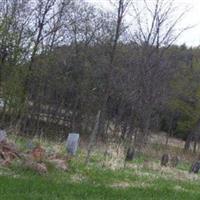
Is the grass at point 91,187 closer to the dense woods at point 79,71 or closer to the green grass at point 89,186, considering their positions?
the green grass at point 89,186

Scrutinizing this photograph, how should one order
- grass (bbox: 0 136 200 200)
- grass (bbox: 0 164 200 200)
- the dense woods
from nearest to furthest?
grass (bbox: 0 164 200 200) < grass (bbox: 0 136 200 200) < the dense woods

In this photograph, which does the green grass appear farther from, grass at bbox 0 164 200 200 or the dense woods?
the dense woods

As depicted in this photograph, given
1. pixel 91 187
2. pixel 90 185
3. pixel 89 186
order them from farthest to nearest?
pixel 90 185 → pixel 89 186 → pixel 91 187

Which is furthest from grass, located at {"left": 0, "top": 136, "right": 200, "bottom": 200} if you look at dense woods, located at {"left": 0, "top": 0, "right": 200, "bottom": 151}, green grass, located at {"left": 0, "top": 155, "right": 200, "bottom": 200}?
dense woods, located at {"left": 0, "top": 0, "right": 200, "bottom": 151}

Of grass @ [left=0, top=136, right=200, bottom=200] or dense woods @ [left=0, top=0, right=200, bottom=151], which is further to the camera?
dense woods @ [left=0, top=0, right=200, bottom=151]

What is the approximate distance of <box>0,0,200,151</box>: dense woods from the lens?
3052 centimetres

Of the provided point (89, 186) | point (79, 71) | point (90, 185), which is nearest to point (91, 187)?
point (89, 186)

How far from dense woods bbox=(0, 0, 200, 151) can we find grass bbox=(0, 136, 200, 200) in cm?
1261

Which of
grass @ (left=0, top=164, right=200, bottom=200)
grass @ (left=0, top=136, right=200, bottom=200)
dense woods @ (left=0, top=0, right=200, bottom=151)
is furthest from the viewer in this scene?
dense woods @ (left=0, top=0, right=200, bottom=151)

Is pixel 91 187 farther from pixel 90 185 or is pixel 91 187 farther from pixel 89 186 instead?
pixel 90 185

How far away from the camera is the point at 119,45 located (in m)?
44.2

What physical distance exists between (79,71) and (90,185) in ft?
117

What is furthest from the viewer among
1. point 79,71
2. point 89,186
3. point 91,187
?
point 79,71

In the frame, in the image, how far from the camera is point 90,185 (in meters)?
11.4
